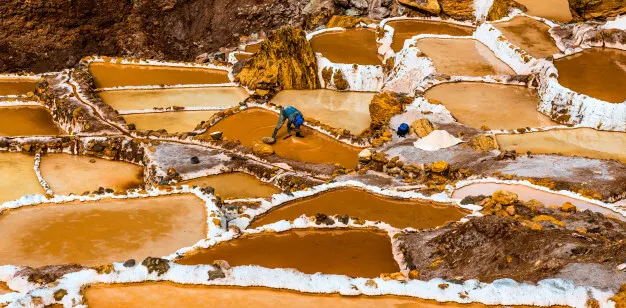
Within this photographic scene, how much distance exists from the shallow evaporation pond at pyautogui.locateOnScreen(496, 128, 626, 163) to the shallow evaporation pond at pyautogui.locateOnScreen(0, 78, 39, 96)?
16.1 meters

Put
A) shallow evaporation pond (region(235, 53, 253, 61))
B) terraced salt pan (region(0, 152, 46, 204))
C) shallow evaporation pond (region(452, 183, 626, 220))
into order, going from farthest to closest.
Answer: shallow evaporation pond (region(235, 53, 253, 61)) → terraced salt pan (region(0, 152, 46, 204)) → shallow evaporation pond (region(452, 183, 626, 220))

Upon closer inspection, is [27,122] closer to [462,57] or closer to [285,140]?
[285,140]

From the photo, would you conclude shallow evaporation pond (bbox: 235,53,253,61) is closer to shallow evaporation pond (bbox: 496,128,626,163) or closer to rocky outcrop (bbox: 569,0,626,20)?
rocky outcrop (bbox: 569,0,626,20)

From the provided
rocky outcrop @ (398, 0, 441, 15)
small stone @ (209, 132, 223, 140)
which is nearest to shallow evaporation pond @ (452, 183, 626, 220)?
small stone @ (209, 132, 223, 140)

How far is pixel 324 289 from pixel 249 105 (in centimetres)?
1254

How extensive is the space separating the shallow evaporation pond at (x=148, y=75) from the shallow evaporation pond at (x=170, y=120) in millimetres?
2539

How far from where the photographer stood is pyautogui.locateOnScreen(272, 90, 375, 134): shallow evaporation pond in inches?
771

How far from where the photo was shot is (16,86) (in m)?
23.0

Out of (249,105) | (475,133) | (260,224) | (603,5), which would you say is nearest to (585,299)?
(260,224)

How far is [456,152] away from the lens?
1481 centimetres

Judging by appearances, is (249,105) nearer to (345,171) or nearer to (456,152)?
(345,171)

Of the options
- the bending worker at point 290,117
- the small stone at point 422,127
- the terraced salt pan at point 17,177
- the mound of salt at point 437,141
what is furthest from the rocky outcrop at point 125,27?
the mound of salt at point 437,141

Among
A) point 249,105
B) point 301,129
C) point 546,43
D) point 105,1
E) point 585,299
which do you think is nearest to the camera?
point 585,299

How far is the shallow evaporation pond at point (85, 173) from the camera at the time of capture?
50.7 ft
